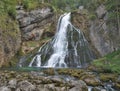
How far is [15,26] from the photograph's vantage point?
3766 centimetres

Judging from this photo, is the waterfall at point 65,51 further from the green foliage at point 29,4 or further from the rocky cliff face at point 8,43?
the green foliage at point 29,4

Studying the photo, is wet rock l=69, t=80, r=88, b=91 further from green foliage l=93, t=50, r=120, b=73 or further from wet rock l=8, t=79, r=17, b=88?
green foliage l=93, t=50, r=120, b=73

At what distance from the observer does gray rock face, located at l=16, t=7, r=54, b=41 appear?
40.3 meters

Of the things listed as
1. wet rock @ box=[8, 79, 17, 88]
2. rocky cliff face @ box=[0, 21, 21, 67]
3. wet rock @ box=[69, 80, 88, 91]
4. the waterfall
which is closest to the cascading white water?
the waterfall

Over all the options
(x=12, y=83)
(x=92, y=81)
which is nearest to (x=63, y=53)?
(x=92, y=81)

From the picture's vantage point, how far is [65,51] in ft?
120

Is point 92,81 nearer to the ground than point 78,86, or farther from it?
farther from it

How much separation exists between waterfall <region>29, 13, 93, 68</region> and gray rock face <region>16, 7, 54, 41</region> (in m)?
2.70

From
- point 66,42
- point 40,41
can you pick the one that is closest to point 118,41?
point 66,42

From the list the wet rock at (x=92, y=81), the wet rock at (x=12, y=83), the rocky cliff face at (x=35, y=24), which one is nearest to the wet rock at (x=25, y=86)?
the wet rock at (x=12, y=83)

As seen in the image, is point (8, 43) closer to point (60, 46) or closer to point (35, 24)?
point (60, 46)

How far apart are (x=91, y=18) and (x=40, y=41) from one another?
8867mm

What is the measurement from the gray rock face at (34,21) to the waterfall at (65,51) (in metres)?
2.70

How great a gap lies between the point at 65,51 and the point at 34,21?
829 centimetres
